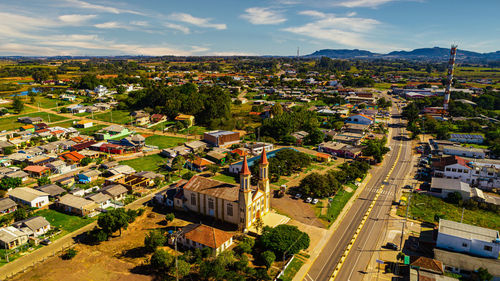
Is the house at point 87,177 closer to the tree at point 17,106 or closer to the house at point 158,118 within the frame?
the house at point 158,118

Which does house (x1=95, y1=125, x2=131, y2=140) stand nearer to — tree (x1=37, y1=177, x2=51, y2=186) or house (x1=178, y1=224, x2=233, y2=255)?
tree (x1=37, y1=177, x2=51, y2=186)

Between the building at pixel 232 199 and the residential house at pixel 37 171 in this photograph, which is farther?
the residential house at pixel 37 171

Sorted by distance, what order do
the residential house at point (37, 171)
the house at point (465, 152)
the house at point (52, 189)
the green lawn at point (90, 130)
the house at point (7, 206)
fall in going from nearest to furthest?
the house at point (7, 206)
the house at point (52, 189)
the residential house at point (37, 171)
the house at point (465, 152)
the green lawn at point (90, 130)

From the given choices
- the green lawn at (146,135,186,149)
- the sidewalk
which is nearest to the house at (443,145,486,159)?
the green lawn at (146,135,186,149)

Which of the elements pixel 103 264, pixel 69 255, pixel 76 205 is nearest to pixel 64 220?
pixel 76 205

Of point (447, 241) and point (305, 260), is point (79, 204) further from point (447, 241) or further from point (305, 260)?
point (447, 241)

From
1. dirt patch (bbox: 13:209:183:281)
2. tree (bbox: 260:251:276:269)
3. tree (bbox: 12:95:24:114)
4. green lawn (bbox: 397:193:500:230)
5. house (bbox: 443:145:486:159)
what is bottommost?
dirt patch (bbox: 13:209:183:281)

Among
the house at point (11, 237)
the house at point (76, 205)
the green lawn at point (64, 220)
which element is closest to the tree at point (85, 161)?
the house at point (76, 205)
